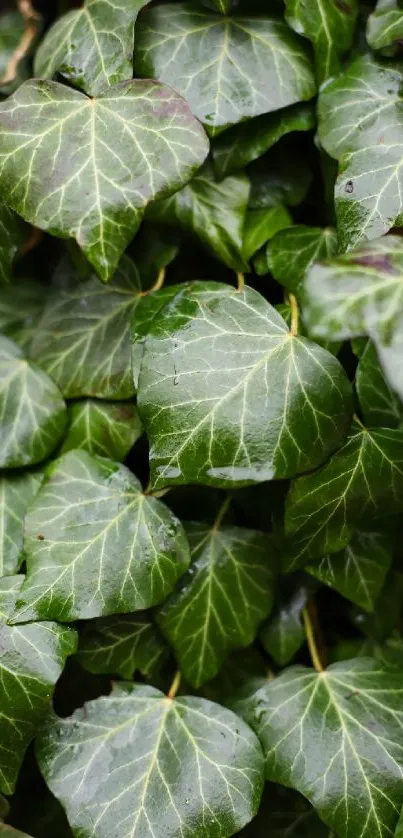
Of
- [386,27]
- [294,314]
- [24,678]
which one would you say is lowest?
[24,678]

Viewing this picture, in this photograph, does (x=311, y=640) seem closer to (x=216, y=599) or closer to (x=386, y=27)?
(x=216, y=599)

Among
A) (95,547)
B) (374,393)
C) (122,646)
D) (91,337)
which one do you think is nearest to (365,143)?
(374,393)

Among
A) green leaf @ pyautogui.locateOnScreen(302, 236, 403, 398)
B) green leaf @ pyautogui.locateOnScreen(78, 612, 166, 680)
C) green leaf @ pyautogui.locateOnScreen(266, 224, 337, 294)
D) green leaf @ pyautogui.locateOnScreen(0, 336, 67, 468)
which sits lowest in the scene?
green leaf @ pyautogui.locateOnScreen(78, 612, 166, 680)

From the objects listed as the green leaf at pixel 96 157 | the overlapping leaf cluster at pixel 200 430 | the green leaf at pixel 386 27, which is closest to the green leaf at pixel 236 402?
the overlapping leaf cluster at pixel 200 430

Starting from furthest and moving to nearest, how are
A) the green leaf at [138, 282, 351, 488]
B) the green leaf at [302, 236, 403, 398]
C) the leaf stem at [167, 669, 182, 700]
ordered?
the leaf stem at [167, 669, 182, 700] < the green leaf at [138, 282, 351, 488] < the green leaf at [302, 236, 403, 398]

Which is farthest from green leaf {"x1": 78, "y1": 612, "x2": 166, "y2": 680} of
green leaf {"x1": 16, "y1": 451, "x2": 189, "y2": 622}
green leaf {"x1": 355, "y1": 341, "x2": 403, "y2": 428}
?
green leaf {"x1": 355, "y1": 341, "x2": 403, "y2": 428}

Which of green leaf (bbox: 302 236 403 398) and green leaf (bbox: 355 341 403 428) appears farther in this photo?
green leaf (bbox: 355 341 403 428)

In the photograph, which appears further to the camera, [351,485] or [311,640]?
[311,640]

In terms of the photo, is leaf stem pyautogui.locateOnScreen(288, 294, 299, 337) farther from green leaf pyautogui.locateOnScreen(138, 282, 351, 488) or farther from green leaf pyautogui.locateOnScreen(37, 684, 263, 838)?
green leaf pyautogui.locateOnScreen(37, 684, 263, 838)
